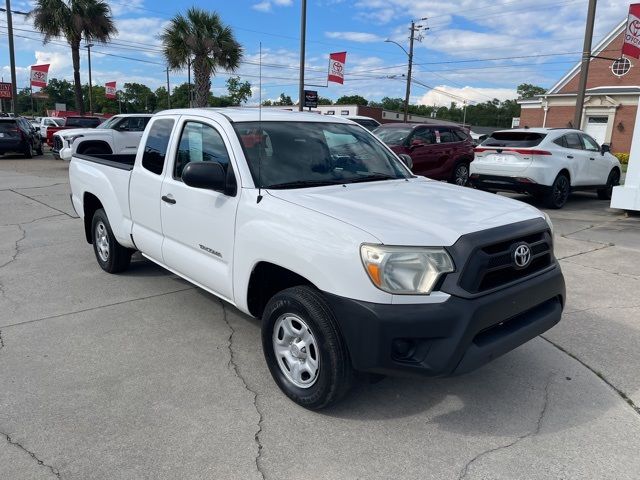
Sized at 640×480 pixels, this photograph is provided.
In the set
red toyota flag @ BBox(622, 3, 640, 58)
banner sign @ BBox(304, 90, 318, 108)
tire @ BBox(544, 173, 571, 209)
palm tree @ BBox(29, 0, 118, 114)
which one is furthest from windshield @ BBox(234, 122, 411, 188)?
palm tree @ BBox(29, 0, 118, 114)

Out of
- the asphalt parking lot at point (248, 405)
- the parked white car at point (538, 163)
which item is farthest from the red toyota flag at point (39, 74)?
the asphalt parking lot at point (248, 405)

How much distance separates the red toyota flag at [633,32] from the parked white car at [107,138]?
13.1 metres

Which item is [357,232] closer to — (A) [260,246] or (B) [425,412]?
(A) [260,246]

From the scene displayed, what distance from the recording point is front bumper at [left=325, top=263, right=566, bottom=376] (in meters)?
2.70

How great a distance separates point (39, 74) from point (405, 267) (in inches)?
1516

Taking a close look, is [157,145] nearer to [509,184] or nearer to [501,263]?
[501,263]

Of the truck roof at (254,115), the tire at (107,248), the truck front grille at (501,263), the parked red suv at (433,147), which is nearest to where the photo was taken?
the truck front grille at (501,263)

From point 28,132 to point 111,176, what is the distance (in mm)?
19036

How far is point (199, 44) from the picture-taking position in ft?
86.0

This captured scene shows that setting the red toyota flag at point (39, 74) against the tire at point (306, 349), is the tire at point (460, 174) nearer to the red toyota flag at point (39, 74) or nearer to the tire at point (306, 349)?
the tire at point (306, 349)

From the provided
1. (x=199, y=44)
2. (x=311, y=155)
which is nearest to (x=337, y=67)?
(x=199, y=44)

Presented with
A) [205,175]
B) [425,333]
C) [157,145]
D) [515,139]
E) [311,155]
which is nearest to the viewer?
[425,333]

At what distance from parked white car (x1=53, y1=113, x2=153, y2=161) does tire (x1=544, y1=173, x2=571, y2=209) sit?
37.2 ft

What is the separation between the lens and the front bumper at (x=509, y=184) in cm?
1064
